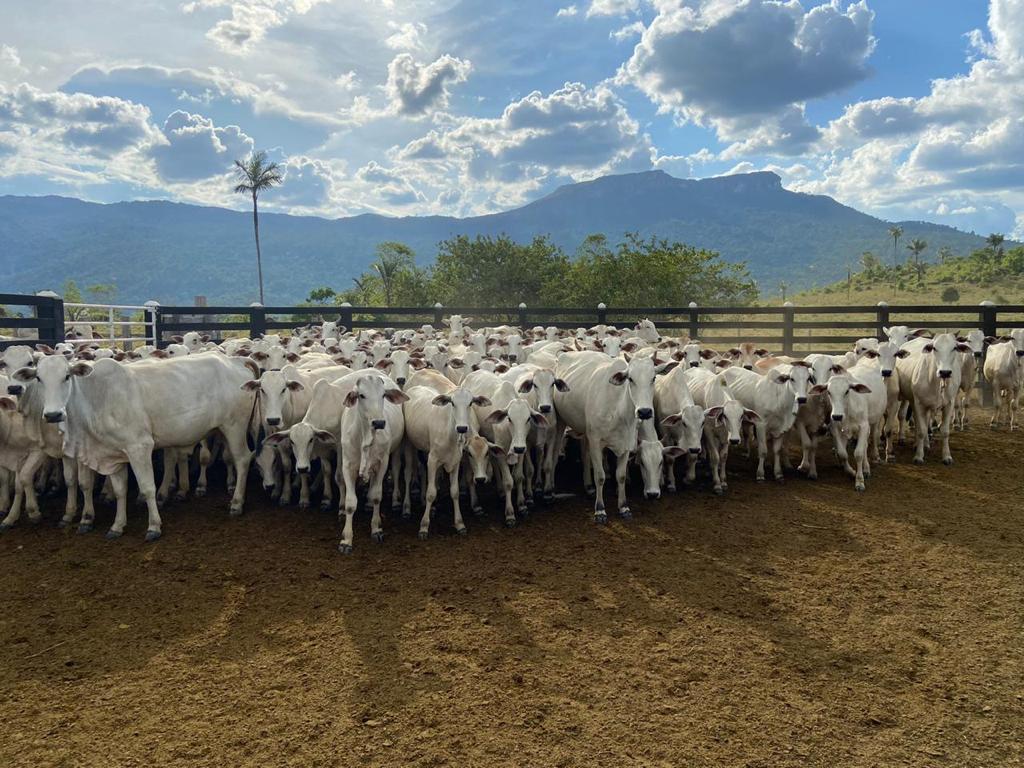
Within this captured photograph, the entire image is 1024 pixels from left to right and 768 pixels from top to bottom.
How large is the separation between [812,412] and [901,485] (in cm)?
159

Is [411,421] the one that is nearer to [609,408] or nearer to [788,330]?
[609,408]

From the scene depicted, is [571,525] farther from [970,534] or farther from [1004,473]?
[1004,473]

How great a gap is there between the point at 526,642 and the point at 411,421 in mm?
3822

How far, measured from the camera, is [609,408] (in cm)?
877

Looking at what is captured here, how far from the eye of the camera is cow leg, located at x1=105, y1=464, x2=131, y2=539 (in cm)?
752

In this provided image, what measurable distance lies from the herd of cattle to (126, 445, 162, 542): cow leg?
0.02 metres

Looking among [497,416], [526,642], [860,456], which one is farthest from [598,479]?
[860,456]

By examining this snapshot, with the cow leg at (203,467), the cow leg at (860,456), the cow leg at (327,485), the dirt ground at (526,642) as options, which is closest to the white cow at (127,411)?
the dirt ground at (526,642)

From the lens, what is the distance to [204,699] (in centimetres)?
452

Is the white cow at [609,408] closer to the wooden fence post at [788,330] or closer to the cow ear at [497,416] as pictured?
the cow ear at [497,416]

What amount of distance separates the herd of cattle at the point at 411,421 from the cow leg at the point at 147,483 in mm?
21

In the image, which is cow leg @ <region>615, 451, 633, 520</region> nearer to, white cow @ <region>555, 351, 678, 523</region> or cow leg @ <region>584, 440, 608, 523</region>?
white cow @ <region>555, 351, 678, 523</region>

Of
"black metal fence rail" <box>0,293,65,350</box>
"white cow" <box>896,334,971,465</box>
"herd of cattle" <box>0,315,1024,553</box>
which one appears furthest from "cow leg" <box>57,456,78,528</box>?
"white cow" <box>896,334,971,465</box>

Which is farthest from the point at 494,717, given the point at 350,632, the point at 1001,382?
the point at 1001,382
